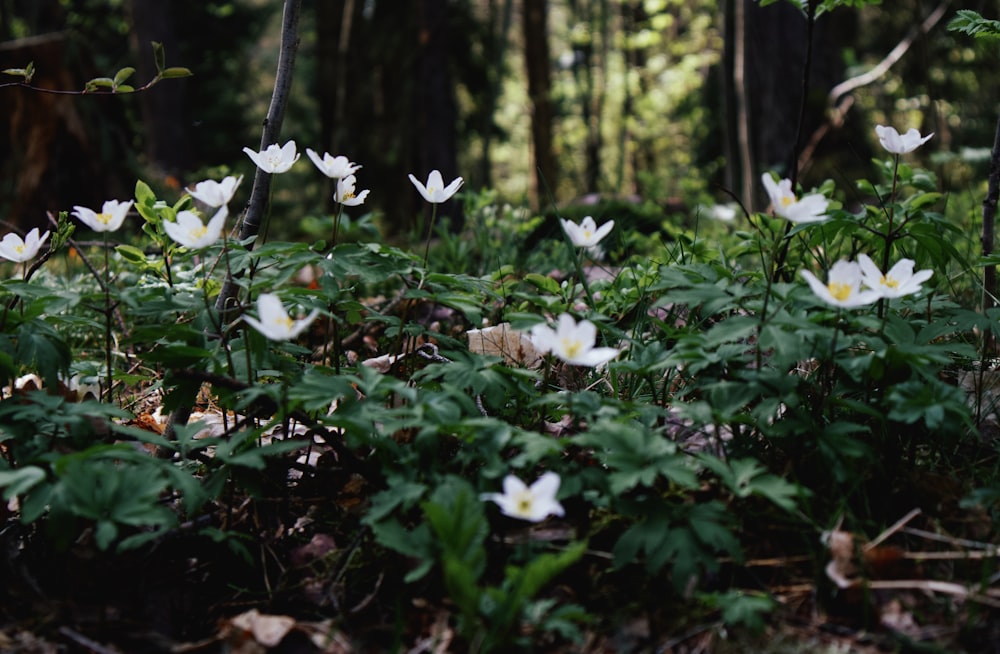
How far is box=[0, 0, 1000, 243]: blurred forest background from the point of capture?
5887 millimetres

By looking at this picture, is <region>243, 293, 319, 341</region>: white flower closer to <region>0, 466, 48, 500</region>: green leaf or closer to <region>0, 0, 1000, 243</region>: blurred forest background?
<region>0, 466, 48, 500</region>: green leaf

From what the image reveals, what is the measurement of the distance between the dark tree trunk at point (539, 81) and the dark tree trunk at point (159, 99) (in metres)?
4.95

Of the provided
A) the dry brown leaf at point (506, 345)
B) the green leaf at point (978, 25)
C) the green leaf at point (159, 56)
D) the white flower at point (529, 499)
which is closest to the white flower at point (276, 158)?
the green leaf at point (159, 56)

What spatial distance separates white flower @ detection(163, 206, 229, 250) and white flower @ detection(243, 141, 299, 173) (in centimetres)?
29

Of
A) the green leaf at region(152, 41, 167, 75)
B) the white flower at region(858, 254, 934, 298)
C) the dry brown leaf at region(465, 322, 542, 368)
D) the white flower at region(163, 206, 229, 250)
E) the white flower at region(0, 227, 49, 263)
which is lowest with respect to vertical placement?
the dry brown leaf at region(465, 322, 542, 368)

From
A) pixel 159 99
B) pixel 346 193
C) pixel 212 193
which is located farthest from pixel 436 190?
pixel 159 99

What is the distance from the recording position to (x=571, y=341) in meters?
1.43

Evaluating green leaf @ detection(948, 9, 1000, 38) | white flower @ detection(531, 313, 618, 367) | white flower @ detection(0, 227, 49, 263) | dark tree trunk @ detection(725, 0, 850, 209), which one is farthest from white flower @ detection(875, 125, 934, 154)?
dark tree trunk @ detection(725, 0, 850, 209)

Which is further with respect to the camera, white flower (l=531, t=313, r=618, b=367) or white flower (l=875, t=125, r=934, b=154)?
white flower (l=875, t=125, r=934, b=154)

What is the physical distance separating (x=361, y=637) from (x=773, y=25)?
19.1 ft

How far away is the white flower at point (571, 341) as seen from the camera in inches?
54.4

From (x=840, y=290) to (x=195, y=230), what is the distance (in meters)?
1.30

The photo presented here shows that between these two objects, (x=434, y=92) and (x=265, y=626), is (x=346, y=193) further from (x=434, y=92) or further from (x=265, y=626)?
(x=434, y=92)

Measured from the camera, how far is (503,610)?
118cm
